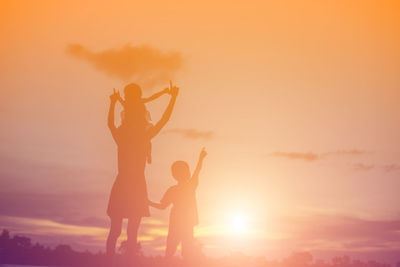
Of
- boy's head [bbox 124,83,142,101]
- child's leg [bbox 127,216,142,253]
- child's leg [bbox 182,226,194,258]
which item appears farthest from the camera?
child's leg [bbox 182,226,194,258]

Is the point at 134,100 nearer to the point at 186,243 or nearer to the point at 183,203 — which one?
the point at 183,203

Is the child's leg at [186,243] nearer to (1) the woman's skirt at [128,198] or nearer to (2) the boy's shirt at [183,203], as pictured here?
(2) the boy's shirt at [183,203]

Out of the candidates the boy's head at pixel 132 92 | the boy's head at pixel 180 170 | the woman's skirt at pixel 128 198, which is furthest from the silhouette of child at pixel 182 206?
the boy's head at pixel 132 92

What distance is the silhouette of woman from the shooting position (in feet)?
33.3

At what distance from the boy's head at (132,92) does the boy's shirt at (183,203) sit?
2680 millimetres

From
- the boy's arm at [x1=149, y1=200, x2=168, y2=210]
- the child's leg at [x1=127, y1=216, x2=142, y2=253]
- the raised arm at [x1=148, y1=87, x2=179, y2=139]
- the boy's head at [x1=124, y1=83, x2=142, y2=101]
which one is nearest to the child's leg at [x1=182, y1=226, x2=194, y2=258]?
the boy's arm at [x1=149, y1=200, x2=168, y2=210]

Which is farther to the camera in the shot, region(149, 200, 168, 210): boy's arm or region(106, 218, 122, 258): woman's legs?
region(149, 200, 168, 210): boy's arm

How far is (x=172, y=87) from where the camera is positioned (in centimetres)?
1068

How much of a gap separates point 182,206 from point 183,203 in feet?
0.27

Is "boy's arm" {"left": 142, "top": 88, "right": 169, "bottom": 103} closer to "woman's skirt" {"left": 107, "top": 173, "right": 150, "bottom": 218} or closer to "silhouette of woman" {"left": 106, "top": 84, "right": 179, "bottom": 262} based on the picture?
"silhouette of woman" {"left": 106, "top": 84, "right": 179, "bottom": 262}

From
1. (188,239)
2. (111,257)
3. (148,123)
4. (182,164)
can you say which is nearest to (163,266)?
(188,239)

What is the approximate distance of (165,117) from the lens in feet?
35.0

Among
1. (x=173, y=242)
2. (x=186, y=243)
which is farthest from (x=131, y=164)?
(x=186, y=243)

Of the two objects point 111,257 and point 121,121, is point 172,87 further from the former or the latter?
point 111,257
